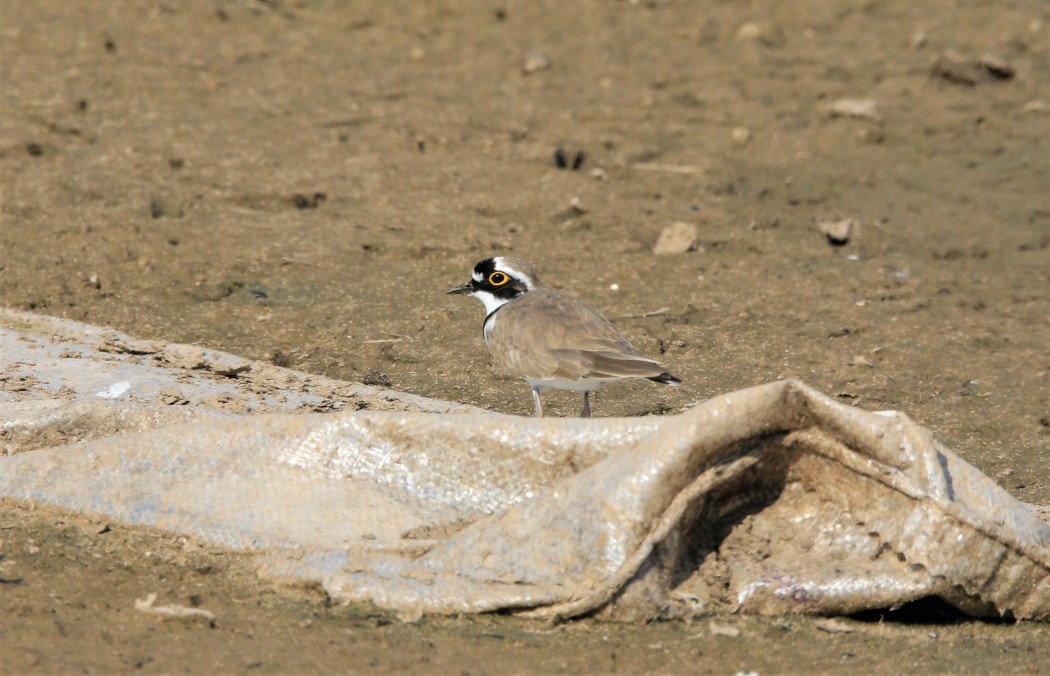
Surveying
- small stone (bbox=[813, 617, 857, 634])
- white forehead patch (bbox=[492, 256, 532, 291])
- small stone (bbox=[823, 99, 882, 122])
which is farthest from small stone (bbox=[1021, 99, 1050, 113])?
small stone (bbox=[813, 617, 857, 634])

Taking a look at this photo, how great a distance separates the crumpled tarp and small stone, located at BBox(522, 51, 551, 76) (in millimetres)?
6432

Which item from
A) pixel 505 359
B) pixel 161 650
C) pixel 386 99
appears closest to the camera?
pixel 161 650

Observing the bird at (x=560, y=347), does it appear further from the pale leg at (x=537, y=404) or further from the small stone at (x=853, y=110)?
the small stone at (x=853, y=110)

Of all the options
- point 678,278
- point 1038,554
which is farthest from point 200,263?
point 1038,554

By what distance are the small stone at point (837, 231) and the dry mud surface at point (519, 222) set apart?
0.14 m

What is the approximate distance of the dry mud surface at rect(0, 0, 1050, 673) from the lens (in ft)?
11.9

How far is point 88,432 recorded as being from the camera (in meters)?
4.43

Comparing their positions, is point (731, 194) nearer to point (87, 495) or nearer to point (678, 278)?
point (678, 278)

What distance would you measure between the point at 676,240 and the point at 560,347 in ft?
7.63

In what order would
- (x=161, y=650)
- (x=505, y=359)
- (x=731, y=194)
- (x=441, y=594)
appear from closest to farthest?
(x=161, y=650) → (x=441, y=594) → (x=505, y=359) → (x=731, y=194)

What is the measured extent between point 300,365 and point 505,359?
1.01 metres

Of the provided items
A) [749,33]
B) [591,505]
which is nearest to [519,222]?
[749,33]

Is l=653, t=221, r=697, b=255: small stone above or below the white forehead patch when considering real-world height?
below

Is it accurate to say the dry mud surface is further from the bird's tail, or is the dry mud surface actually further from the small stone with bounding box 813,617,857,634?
the bird's tail
